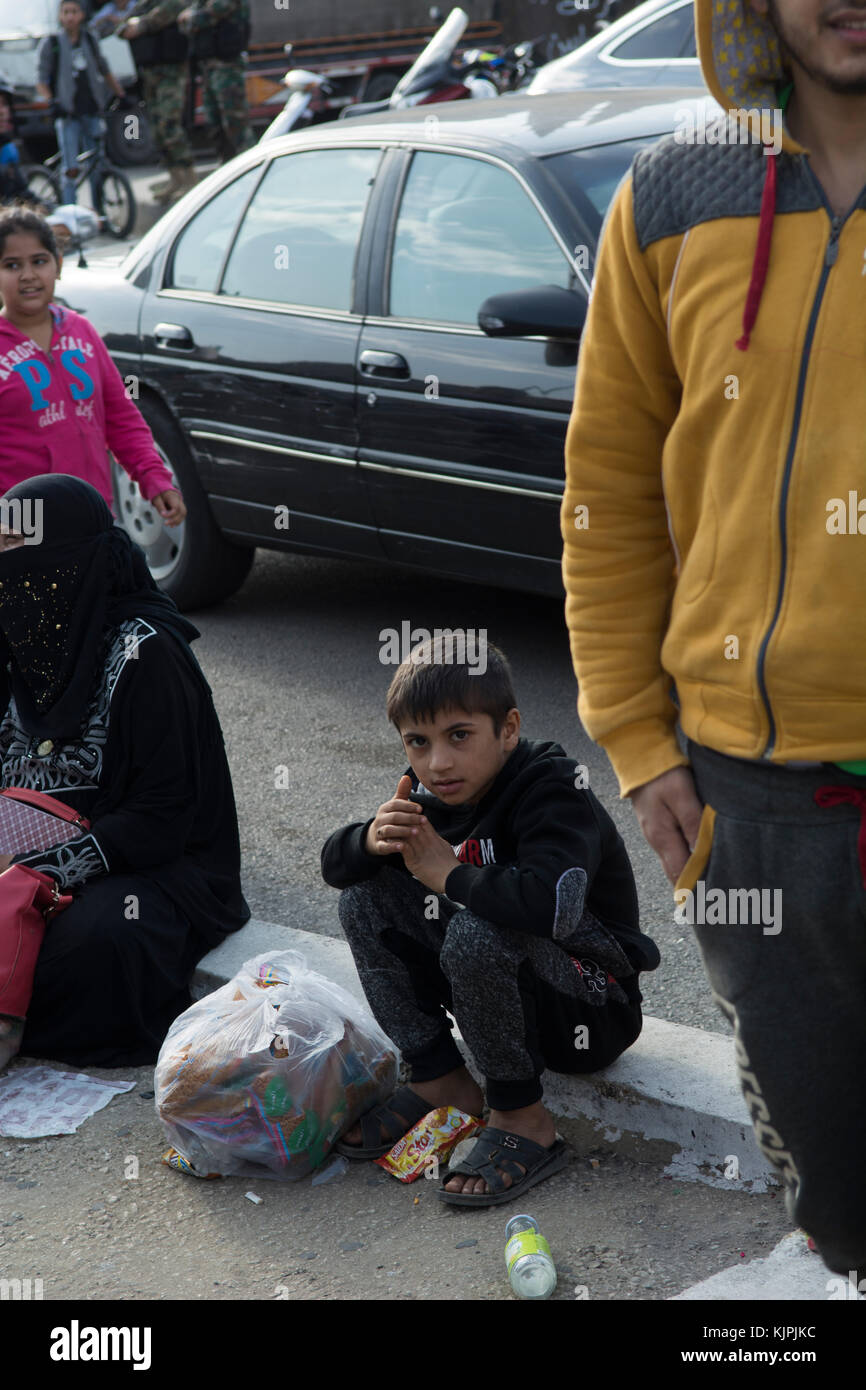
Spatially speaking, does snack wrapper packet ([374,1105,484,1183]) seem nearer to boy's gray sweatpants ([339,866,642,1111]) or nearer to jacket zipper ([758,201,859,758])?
boy's gray sweatpants ([339,866,642,1111])

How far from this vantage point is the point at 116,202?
15.4m

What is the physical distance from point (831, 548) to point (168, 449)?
5.20 metres

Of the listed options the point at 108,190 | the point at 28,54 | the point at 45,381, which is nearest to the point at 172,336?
the point at 45,381

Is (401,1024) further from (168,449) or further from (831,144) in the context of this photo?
(168,449)

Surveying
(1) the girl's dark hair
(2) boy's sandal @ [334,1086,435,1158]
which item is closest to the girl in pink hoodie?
(1) the girl's dark hair

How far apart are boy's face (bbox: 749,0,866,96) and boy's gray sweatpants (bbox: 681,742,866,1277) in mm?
703

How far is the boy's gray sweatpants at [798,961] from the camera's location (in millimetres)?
1766

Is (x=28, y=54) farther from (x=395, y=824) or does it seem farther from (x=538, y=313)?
(x=395, y=824)

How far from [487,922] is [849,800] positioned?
125 cm

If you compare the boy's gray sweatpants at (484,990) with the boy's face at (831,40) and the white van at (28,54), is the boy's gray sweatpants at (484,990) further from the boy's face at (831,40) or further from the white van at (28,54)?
the white van at (28,54)

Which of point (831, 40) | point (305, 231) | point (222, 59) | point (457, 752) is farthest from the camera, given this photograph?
point (222, 59)

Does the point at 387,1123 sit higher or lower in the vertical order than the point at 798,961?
lower

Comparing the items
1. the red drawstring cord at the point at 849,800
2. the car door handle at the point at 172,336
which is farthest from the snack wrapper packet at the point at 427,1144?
the car door handle at the point at 172,336

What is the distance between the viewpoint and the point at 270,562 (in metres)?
7.70
